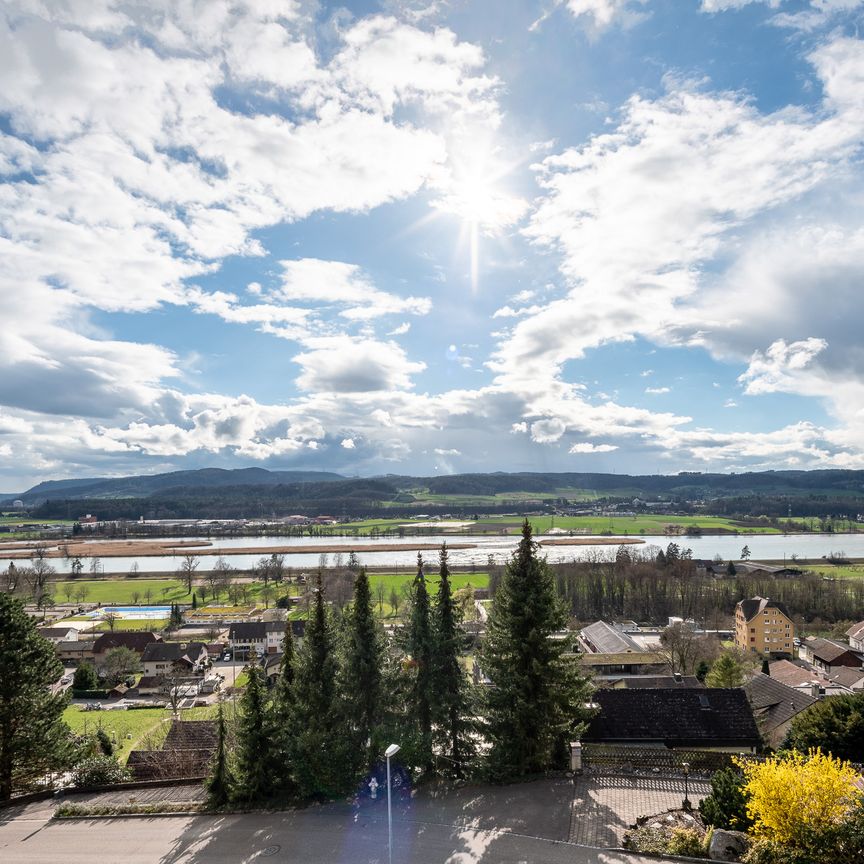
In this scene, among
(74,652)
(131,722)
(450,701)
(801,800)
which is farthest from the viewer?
(74,652)

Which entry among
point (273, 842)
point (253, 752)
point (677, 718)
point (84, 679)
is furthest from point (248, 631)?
point (273, 842)

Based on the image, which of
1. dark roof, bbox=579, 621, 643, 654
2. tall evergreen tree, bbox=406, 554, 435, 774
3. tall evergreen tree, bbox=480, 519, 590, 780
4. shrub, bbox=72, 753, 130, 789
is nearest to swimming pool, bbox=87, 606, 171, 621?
dark roof, bbox=579, 621, 643, 654

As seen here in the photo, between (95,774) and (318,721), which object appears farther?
(95,774)

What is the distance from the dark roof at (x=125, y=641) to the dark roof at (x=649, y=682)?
3847 centimetres

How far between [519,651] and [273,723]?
6.66 m

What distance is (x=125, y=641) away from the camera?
50.8m

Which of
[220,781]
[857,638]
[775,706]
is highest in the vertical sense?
[220,781]

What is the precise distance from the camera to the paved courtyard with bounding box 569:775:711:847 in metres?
12.7

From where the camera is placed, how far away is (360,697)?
1568 centimetres

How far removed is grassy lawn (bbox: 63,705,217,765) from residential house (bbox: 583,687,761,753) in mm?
21605

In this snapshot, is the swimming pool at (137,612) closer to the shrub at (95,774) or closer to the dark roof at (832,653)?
the shrub at (95,774)

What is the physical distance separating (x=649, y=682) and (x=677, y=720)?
11.6 m

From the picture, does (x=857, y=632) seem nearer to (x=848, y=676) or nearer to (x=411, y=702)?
(x=848, y=676)

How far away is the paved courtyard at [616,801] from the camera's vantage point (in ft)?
41.8
